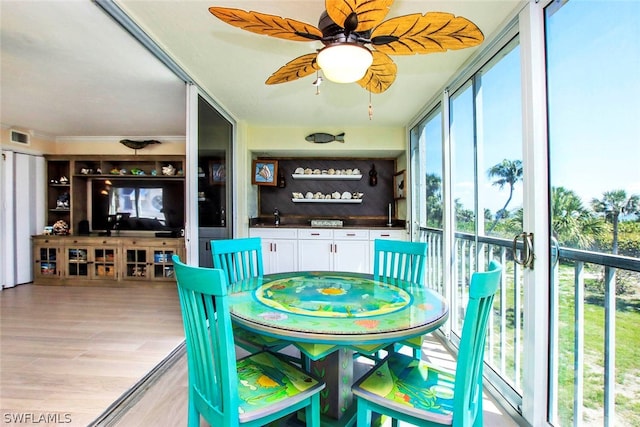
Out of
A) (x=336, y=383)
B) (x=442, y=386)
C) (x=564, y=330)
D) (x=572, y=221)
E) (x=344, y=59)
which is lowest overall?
(x=336, y=383)

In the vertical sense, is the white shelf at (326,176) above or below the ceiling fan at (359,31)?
below

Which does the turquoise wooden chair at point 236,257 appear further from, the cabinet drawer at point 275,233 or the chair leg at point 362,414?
the cabinet drawer at point 275,233

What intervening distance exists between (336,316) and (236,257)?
1.23 meters

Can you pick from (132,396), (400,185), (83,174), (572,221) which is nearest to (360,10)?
(572,221)

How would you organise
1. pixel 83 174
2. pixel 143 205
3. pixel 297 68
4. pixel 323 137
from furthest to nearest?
pixel 143 205, pixel 83 174, pixel 323 137, pixel 297 68

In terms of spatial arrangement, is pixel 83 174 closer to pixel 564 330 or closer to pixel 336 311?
pixel 336 311

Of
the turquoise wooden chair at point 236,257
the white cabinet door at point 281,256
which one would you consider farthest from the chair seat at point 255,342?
the white cabinet door at point 281,256

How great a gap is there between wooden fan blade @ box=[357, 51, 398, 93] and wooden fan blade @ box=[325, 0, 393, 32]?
0.22 metres

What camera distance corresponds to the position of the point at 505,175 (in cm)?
196

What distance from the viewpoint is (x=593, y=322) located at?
135 cm

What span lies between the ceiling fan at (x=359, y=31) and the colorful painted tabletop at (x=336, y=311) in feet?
3.76

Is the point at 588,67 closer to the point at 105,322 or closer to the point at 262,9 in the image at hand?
the point at 262,9

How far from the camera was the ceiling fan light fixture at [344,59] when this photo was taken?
130 cm

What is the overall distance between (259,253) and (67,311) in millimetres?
2784
